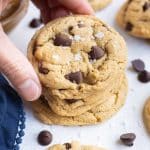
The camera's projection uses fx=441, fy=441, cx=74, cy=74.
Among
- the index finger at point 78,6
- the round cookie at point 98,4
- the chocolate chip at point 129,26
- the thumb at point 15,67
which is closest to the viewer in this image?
the thumb at point 15,67

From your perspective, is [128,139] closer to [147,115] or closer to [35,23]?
[147,115]

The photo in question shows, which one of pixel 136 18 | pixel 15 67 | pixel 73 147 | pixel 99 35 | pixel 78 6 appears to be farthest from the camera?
pixel 136 18

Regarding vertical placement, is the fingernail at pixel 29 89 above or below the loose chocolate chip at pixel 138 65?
above

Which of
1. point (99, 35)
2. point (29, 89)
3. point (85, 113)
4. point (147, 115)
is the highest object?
point (29, 89)

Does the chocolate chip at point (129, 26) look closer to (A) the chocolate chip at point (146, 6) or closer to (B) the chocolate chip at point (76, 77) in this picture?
(A) the chocolate chip at point (146, 6)

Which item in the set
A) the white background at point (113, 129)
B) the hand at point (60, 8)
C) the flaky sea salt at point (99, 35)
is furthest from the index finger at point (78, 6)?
the white background at point (113, 129)

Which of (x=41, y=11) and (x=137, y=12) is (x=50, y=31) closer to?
(x=41, y=11)

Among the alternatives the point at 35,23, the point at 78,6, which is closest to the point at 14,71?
the point at 78,6
